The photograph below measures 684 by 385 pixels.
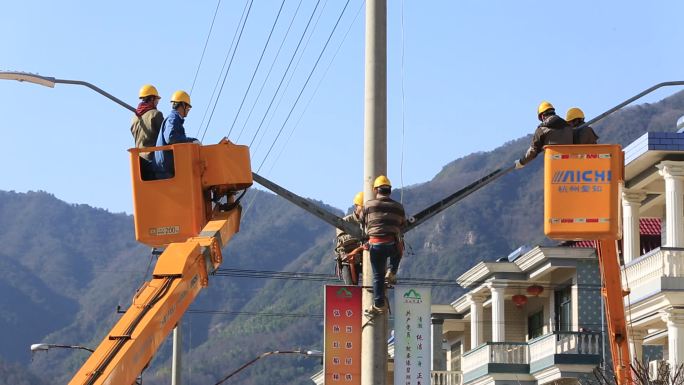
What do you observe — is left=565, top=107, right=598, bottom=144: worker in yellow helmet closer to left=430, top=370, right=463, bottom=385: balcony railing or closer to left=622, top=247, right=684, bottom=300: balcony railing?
left=622, top=247, right=684, bottom=300: balcony railing

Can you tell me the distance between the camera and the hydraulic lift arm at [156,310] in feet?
41.3

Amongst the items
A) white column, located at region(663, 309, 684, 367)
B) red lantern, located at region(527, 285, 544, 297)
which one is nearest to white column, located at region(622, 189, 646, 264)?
white column, located at region(663, 309, 684, 367)

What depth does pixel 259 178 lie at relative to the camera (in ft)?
57.3

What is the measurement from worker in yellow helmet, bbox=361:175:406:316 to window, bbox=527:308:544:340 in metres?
35.4

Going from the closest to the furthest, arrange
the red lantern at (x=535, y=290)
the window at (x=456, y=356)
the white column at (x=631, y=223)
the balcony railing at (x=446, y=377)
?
the white column at (x=631, y=223), the red lantern at (x=535, y=290), the balcony railing at (x=446, y=377), the window at (x=456, y=356)

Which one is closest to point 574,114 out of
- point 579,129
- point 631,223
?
point 579,129

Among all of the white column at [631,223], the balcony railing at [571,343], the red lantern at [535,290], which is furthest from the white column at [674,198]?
the red lantern at [535,290]

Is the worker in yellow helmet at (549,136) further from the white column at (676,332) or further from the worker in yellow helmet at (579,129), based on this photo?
the white column at (676,332)

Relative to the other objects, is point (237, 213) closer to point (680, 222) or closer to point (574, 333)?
point (680, 222)

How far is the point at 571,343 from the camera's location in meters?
44.3

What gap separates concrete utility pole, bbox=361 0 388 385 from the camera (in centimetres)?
1717

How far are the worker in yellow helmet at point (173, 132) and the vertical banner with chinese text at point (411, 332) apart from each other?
326cm

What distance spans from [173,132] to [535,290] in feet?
113

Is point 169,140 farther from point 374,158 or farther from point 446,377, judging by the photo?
point 446,377
